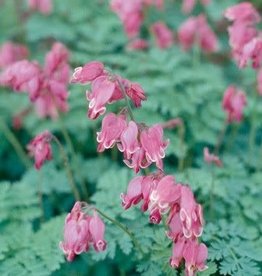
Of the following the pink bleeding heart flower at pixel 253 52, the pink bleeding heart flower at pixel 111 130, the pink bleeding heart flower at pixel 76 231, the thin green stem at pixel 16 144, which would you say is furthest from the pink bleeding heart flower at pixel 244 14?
the thin green stem at pixel 16 144

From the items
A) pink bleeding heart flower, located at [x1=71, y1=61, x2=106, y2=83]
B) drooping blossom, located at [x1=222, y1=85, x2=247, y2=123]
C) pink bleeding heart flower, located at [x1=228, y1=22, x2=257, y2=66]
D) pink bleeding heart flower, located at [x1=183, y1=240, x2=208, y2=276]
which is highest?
pink bleeding heart flower, located at [x1=71, y1=61, x2=106, y2=83]

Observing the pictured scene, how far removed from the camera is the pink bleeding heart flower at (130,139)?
84.5 inches

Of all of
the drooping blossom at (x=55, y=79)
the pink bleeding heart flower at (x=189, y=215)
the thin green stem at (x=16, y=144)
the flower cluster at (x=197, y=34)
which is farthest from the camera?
the flower cluster at (x=197, y=34)

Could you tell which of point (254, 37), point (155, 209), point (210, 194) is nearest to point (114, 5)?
point (254, 37)

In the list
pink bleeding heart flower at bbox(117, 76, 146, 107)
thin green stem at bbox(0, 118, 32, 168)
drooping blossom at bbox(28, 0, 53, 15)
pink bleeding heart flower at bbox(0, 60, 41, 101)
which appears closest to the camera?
pink bleeding heart flower at bbox(117, 76, 146, 107)

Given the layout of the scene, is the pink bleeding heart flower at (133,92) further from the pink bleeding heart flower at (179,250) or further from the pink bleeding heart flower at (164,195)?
the pink bleeding heart flower at (179,250)

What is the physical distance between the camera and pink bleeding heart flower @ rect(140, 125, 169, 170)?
217 cm

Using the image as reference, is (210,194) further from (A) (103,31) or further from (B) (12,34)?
(B) (12,34)

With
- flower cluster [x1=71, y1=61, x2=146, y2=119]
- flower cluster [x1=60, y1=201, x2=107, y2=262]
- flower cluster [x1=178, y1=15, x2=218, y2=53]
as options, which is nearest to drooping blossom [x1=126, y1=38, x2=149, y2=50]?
flower cluster [x1=178, y1=15, x2=218, y2=53]

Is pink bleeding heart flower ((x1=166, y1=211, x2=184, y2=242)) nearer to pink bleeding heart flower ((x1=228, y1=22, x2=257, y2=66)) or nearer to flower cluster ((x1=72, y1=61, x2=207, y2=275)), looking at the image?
flower cluster ((x1=72, y1=61, x2=207, y2=275))

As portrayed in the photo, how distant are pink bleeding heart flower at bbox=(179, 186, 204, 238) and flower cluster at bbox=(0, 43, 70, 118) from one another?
107 cm

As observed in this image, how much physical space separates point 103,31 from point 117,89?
1789 mm

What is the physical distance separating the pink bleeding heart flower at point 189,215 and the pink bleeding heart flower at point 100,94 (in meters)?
0.38

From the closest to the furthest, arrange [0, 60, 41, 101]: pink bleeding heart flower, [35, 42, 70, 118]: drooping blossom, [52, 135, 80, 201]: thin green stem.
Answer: [52, 135, 80, 201]: thin green stem
[0, 60, 41, 101]: pink bleeding heart flower
[35, 42, 70, 118]: drooping blossom
